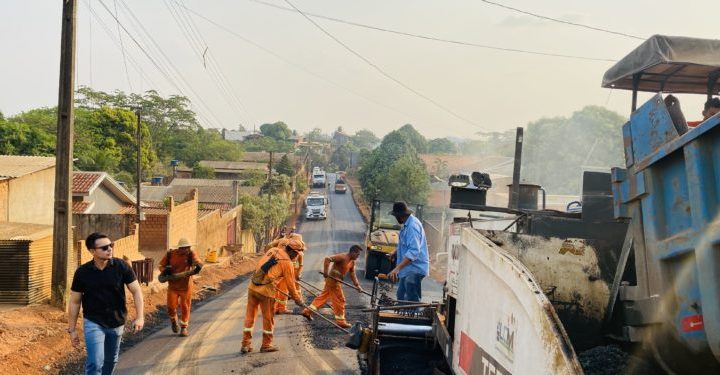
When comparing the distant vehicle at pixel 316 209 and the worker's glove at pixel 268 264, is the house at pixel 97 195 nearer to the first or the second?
the worker's glove at pixel 268 264

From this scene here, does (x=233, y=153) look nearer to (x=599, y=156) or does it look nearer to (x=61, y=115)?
(x=599, y=156)

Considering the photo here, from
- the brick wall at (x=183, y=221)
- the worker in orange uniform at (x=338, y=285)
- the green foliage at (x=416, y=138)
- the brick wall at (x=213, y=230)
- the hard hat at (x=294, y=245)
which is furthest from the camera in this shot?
the green foliage at (x=416, y=138)

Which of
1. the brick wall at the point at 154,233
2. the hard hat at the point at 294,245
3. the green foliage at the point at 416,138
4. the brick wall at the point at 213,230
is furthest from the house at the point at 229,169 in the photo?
the hard hat at the point at 294,245

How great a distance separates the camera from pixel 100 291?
581cm

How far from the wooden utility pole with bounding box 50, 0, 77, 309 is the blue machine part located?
949cm

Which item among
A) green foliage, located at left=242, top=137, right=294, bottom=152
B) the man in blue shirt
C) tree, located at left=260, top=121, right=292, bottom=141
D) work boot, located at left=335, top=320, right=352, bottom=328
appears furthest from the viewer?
tree, located at left=260, top=121, right=292, bottom=141

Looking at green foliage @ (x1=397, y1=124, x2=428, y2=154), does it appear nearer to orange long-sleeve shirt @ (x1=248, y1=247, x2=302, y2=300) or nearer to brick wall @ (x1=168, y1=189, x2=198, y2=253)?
brick wall @ (x1=168, y1=189, x2=198, y2=253)

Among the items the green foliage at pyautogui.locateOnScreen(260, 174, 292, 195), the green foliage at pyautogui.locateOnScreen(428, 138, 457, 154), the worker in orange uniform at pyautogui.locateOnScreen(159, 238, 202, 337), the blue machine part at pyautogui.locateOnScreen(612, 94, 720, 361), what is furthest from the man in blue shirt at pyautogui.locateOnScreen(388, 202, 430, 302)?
the green foliage at pyautogui.locateOnScreen(428, 138, 457, 154)

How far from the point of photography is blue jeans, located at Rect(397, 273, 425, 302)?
8.30m

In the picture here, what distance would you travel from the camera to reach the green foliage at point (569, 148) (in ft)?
101

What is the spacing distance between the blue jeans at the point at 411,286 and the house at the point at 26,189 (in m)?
15.9

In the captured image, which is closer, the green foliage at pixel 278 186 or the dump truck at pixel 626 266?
the dump truck at pixel 626 266

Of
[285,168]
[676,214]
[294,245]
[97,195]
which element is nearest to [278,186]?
[285,168]

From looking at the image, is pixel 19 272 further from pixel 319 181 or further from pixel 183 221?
pixel 319 181
